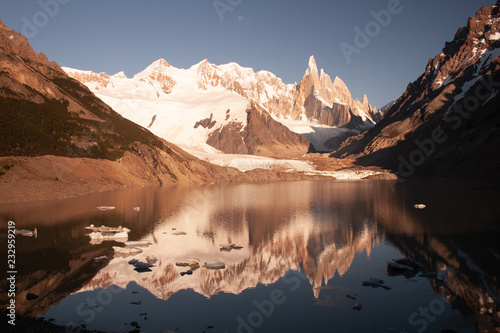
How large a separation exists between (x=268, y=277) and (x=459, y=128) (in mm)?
140277

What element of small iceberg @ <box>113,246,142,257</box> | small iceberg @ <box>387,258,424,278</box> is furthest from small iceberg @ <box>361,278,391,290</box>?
small iceberg @ <box>113,246,142,257</box>

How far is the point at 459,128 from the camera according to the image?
141750 millimetres

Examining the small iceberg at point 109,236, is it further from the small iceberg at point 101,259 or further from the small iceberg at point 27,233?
the small iceberg at point 101,259

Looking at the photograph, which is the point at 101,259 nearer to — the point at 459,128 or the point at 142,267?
the point at 142,267

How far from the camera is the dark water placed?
18.1m

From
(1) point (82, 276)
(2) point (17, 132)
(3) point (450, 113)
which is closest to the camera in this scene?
(1) point (82, 276)

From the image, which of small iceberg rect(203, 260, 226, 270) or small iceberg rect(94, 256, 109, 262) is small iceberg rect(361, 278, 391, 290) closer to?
small iceberg rect(203, 260, 226, 270)

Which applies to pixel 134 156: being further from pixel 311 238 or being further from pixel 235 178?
pixel 311 238

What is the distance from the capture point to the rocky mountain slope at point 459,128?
4504 inches

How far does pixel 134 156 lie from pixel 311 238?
274ft

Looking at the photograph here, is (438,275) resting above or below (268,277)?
above

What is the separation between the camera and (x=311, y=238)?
35719 millimetres

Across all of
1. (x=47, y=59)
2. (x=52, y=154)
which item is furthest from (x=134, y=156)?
(x=47, y=59)

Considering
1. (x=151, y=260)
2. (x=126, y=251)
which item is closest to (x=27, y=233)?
(x=126, y=251)
